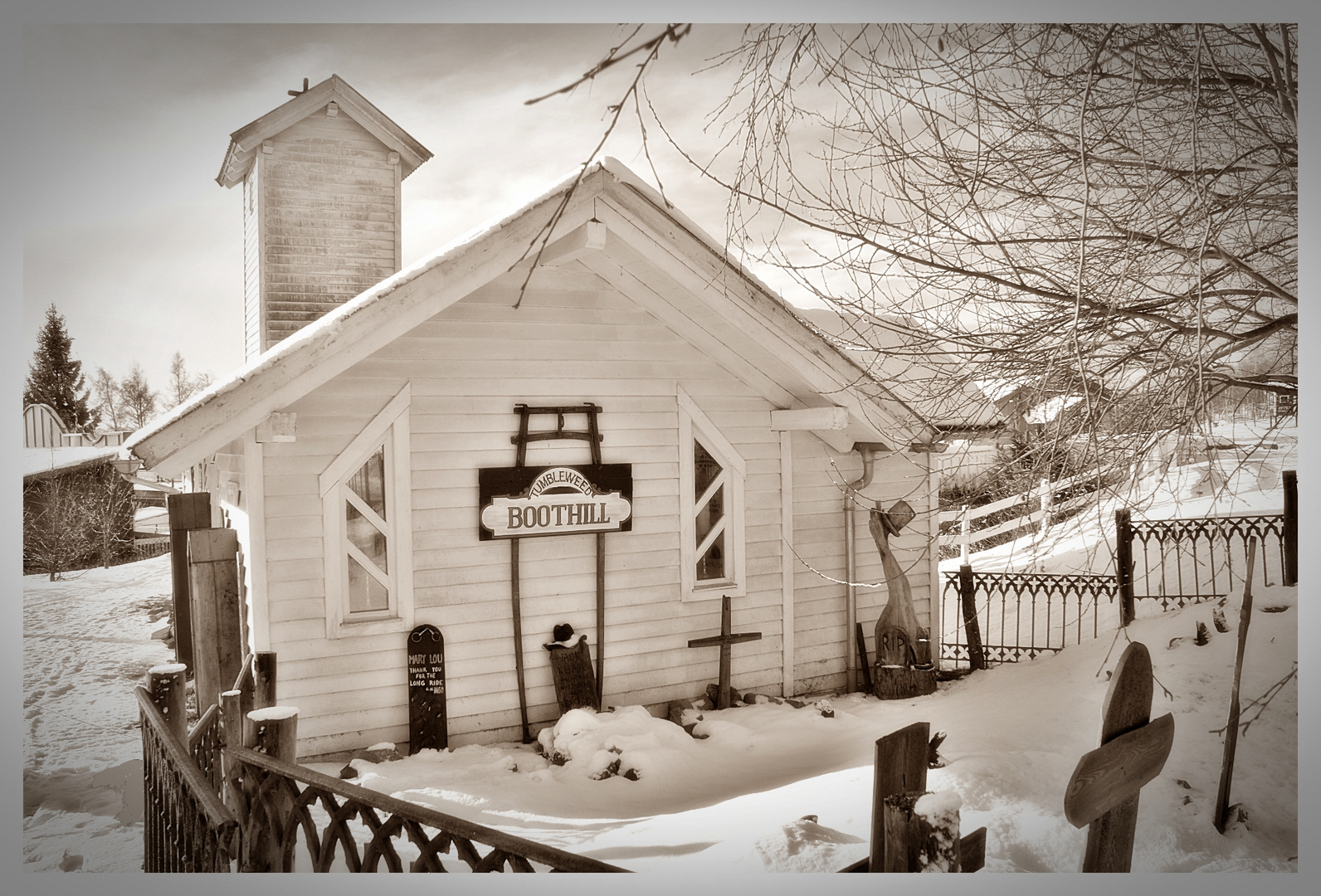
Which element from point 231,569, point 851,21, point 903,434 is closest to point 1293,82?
point 851,21

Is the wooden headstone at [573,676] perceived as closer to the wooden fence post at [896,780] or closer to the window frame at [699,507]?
the window frame at [699,507]

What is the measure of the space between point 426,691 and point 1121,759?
3.35m

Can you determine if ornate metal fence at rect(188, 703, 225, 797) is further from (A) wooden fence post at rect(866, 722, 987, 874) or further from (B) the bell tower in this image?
(A) wooden fence post at rect(866, 722, 987, 874)

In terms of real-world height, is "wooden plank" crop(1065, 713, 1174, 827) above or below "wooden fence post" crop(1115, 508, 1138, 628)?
below

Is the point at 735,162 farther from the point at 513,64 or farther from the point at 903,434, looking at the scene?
the point at 903,434

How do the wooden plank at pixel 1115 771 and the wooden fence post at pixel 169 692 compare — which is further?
the wooden fence post at pixel 169 692

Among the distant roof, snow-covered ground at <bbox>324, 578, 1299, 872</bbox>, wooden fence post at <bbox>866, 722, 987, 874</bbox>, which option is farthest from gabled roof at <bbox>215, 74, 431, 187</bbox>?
wooden fence post at <bbox>866, 722, 987, 874</bbox>

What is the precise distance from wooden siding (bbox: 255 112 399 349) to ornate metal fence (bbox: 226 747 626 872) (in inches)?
102

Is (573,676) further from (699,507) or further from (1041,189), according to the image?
(1041,189)

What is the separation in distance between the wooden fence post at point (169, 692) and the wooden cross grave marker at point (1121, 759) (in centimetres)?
319

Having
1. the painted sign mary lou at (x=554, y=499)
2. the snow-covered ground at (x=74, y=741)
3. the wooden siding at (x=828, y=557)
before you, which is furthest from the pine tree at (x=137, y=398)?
the wooden siding at (x=828, y=557)

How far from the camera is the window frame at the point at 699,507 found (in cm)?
525

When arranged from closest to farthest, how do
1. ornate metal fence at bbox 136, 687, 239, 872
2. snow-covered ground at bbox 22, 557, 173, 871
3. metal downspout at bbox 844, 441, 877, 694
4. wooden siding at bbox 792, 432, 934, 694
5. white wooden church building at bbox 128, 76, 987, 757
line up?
ornate metal fence at bbox 136, 687, 239, 872 → snow-covered ground at bbox 22, 557, 173, 871 → white wooden church building at bbox 128, 76, 987, 757 → wooden siding at bbox 792, 432, 934, 694 → metal downspout at bbox 844, 441, 877, 694

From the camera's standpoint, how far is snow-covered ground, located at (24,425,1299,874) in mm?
3609
